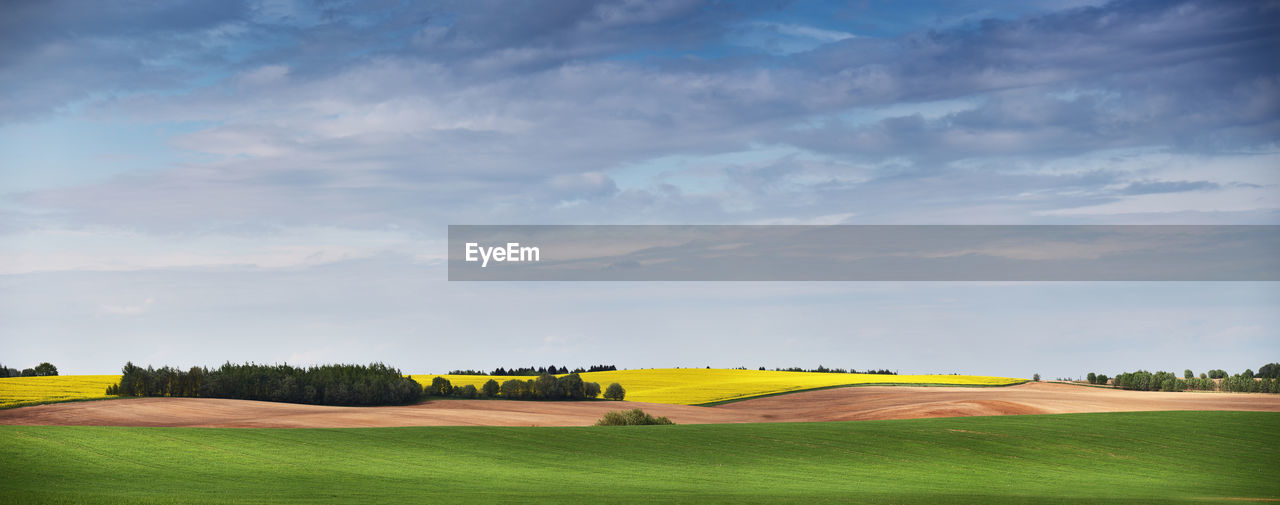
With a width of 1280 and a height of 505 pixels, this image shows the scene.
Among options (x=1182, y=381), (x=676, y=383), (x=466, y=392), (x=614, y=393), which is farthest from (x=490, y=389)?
(x=1182, y=381)

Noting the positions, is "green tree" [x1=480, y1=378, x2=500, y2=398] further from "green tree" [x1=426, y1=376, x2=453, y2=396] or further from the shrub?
the shrub

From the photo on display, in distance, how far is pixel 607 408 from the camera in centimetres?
5772

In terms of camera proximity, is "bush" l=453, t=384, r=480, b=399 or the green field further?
"bush" l=453, t=384, r=480, b=399

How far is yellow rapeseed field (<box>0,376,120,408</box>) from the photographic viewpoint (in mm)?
49688

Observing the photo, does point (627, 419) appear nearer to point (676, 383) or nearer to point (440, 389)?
point (440, 389)

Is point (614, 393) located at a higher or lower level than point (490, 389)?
lower

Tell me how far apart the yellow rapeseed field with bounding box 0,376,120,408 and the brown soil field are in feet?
7.07

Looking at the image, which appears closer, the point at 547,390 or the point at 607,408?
the point at 607,408

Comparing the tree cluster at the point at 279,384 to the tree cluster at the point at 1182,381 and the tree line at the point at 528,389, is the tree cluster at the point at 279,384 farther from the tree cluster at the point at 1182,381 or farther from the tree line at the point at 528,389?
the tree cluster at the point at 1182,381

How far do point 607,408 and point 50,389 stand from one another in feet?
104

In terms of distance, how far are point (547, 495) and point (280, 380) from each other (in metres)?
39.4

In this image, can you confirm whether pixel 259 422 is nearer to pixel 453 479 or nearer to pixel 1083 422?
pixel 453 479

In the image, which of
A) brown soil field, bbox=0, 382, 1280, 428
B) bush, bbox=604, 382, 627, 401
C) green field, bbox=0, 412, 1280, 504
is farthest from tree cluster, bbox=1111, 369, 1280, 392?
bush, bbox=604, 382, 627, 401

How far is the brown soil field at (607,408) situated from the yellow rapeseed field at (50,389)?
215cm
